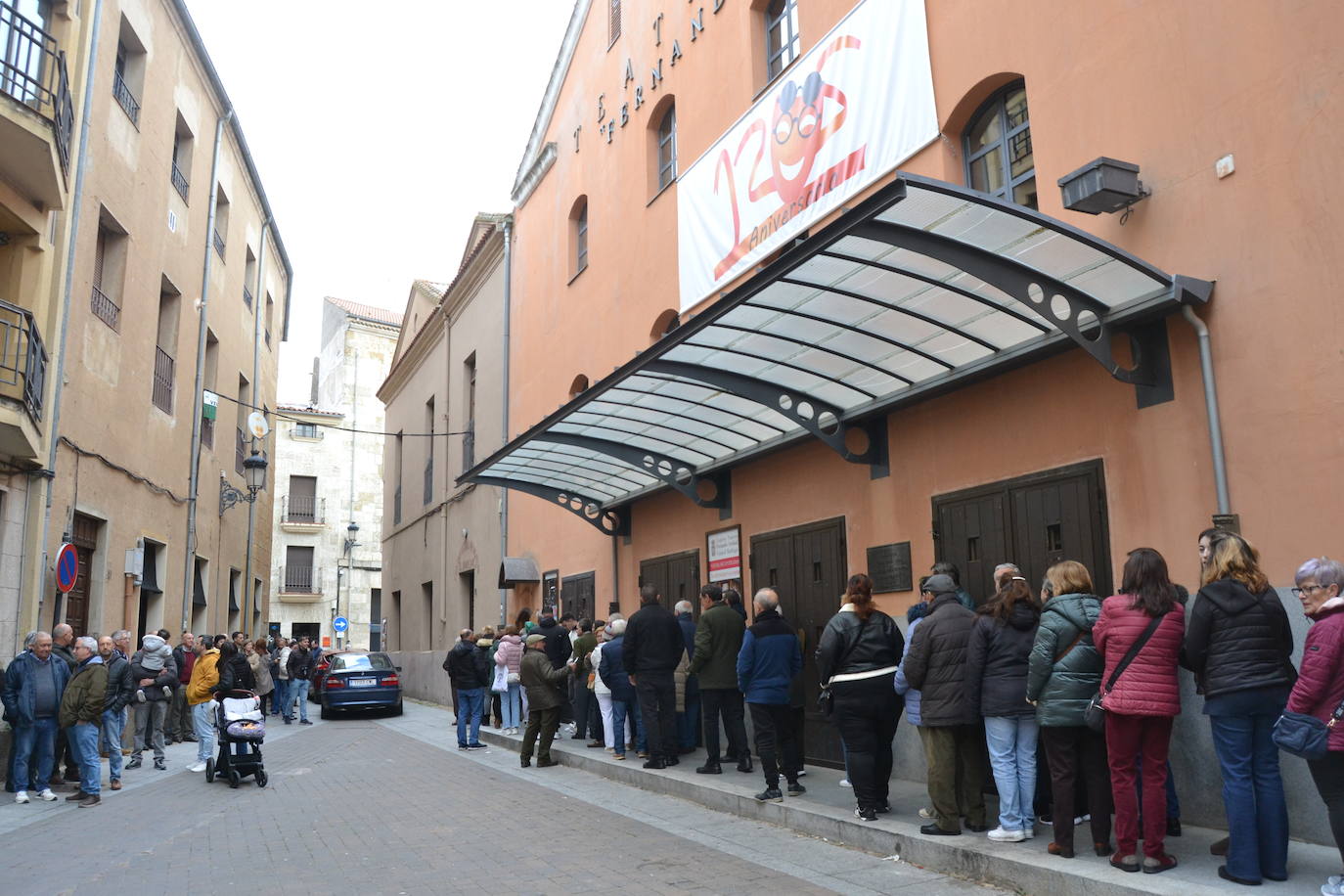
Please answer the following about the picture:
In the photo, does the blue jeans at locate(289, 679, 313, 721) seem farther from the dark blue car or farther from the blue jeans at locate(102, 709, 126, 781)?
the blue jeans at locate(102, 709, 126, 781)

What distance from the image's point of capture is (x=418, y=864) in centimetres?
731

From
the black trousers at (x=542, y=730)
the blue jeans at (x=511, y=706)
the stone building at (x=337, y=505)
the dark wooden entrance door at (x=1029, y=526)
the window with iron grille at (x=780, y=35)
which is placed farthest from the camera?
the stone building at (x=337, y=505)

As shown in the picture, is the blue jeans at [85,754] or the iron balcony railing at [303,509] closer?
the blue jeans at [85,754]

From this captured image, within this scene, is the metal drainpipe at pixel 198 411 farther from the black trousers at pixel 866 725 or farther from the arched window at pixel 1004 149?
the arched window at pixel 1004 149

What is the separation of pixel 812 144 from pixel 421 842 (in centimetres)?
773

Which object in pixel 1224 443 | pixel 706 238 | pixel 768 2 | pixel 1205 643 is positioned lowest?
pixel 1205 643

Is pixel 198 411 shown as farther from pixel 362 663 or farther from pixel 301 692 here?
pixel 362 663

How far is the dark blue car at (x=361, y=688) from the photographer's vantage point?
22328 millimetres

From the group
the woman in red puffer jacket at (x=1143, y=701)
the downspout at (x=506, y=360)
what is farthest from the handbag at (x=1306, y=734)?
the downspout at (x=506, y=360)

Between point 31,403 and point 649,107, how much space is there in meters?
9.16

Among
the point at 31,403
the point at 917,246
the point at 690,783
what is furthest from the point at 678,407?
the point at 31,403

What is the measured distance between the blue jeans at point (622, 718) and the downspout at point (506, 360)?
344 inches

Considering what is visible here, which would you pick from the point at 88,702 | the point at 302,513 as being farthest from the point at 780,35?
the point at 302,513

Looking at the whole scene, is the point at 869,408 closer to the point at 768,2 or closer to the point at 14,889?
the point at 768,2
